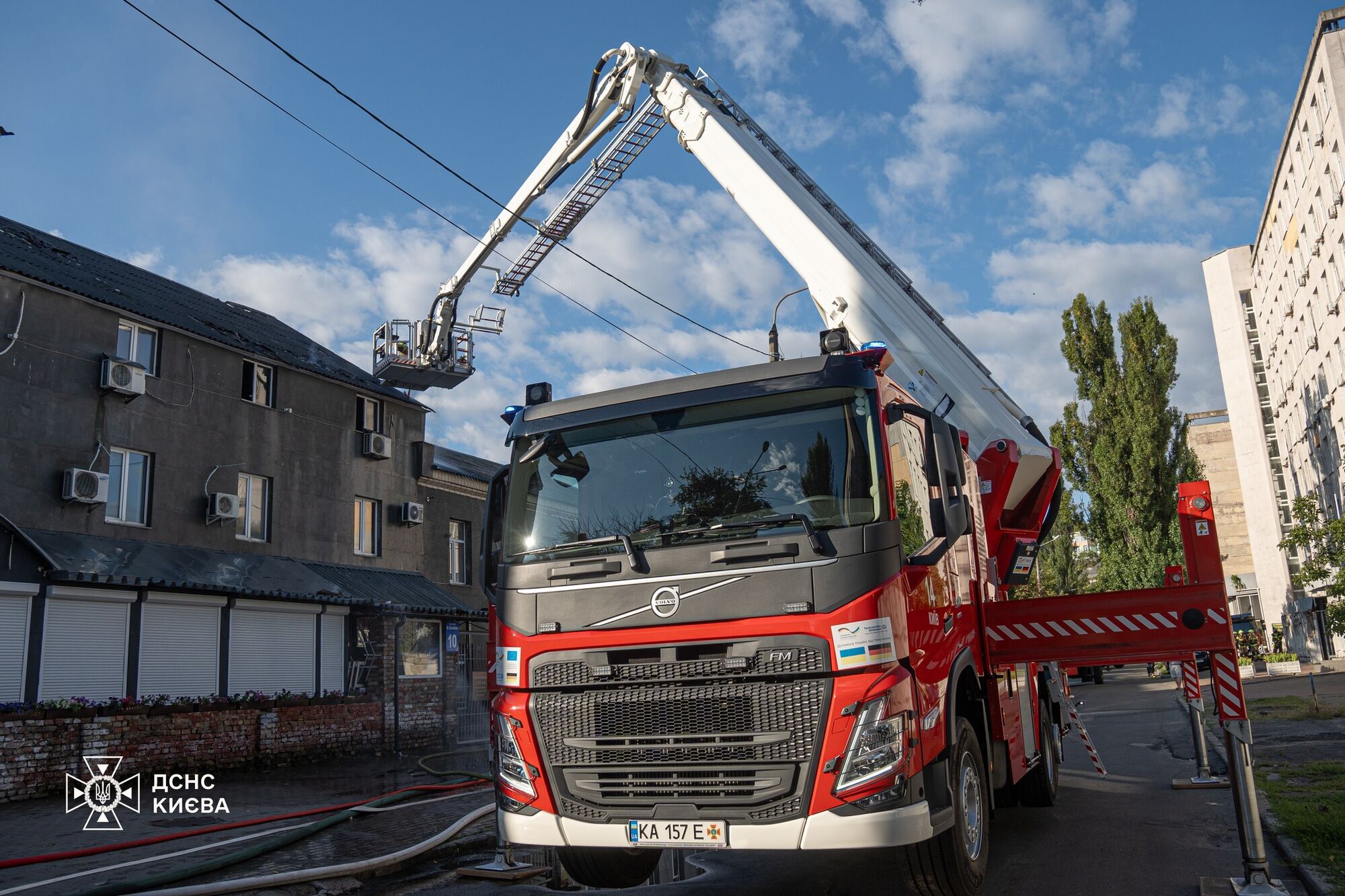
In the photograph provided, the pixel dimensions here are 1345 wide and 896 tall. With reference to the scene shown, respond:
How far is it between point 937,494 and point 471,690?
67.0 feet

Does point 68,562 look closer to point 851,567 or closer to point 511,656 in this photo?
point 511,656

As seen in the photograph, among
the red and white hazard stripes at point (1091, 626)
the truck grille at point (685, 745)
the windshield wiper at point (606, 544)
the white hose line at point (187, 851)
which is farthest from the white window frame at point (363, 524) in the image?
the truck grille at point (685, 745)

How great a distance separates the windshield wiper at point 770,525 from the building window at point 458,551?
21817mm

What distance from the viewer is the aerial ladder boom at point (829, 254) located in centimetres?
905

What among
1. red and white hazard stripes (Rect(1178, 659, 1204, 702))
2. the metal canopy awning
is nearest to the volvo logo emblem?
red and white hazard stripes (Rect(1178, 659, 1204, 702))

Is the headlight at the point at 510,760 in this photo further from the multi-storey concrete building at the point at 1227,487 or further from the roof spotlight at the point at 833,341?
the multi-storey concrete building at the point at 1227,487

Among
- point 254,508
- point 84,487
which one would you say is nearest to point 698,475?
point 84,487

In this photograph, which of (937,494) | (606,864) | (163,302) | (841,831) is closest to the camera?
(841,831)

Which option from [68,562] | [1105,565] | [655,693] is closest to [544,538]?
[655,693]

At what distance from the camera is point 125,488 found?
18.3 m

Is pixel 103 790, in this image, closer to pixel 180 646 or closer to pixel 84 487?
pixel 180 646

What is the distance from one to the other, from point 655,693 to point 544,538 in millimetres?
1206

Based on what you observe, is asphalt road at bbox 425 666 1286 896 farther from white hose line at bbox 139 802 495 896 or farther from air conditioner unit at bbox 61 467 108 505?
air conditioner unit at bbox 61 467 108 505

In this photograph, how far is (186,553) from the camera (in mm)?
18719
